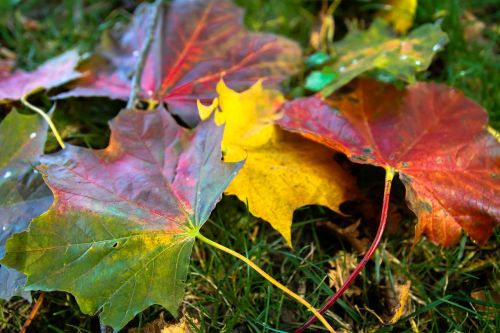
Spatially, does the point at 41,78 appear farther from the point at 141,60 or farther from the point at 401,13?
the point at 401,13

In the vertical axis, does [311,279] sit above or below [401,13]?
below

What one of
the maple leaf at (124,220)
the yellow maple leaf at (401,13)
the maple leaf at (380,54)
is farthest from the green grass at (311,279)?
the yellow maple leaf at (401,13)

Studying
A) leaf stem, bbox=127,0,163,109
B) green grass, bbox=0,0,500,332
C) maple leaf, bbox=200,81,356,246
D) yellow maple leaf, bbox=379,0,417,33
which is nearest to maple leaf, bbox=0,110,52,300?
green grass, bbox=0,0,500,332

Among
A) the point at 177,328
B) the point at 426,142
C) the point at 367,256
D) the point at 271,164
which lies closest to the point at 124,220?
the point at 177,328

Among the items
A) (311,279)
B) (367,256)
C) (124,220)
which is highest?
(124,220)

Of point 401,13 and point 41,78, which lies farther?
point 401,13

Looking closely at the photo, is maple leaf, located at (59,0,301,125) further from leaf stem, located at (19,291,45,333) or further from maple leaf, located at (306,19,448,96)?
leaf stem, located at (19,291,45,333)

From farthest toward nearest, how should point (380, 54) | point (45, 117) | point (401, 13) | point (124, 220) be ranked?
point (401, 13), point (380, 54), point (45, 117), point (124, 220)
